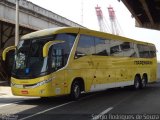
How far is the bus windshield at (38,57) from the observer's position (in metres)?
16.1

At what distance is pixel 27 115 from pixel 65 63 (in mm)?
4273

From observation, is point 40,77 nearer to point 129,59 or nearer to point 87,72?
point 87,72

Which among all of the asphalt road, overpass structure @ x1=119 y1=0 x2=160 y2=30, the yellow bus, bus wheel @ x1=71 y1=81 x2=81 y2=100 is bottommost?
the asphalt road

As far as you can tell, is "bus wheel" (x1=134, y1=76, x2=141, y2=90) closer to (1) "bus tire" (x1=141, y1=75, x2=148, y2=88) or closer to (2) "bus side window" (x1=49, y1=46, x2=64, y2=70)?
(1) "bus tire" (x1=141, y1=75, x2=148, y2=88)

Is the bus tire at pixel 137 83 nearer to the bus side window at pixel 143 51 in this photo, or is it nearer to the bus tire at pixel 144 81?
the bus tire at pixel 144 81

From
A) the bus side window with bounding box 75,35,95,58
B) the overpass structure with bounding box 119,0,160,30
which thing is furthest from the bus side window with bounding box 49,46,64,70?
the overpass structure with bounding box 119,0,160,30

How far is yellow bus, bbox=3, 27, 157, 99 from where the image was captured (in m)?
16.1

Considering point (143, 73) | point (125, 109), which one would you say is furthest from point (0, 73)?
point (125, 109)

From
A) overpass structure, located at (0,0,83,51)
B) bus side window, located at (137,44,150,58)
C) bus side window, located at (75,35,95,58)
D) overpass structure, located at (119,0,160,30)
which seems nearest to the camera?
bus side window, located at (75,35,95,58)

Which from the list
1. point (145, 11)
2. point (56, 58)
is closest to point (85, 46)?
point (56, 58)

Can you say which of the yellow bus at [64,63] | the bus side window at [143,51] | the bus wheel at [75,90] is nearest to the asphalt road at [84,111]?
the bus wheel at [75,90]

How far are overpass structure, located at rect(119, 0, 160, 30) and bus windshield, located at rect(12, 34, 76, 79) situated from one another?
7694mm

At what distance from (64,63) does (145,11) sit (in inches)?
600

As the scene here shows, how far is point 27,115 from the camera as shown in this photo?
43.0ft
